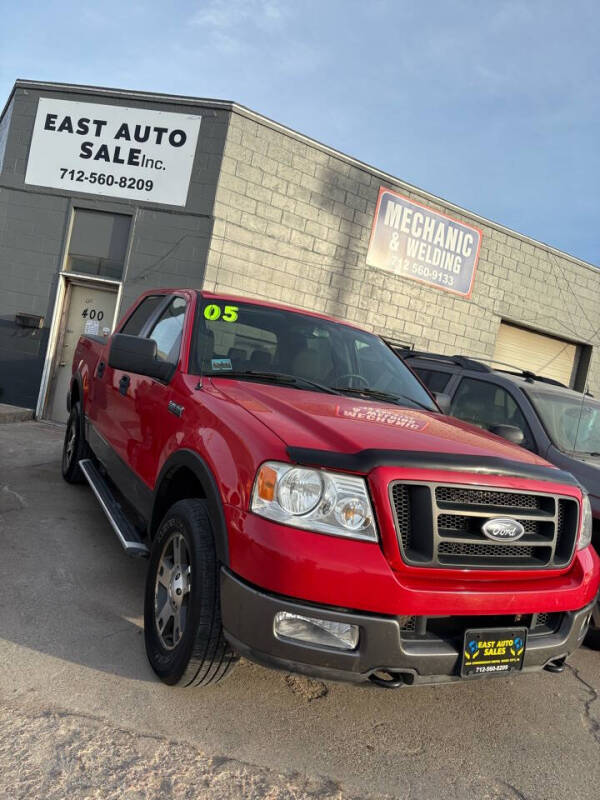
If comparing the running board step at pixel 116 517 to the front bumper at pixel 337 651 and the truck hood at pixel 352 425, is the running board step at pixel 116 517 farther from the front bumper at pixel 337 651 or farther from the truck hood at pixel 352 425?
the front bumper at pixel 337 651

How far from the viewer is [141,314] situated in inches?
201

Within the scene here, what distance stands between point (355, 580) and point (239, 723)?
2.96 feet

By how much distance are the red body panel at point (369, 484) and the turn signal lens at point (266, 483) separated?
1.4 inches

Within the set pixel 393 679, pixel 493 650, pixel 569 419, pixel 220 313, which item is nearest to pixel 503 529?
pixel 493 650

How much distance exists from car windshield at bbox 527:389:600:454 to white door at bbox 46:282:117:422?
744 centimetres

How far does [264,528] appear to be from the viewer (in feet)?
7.58

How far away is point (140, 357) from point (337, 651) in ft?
6.16

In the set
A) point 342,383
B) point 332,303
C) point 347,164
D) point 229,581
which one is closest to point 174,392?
point 342,383

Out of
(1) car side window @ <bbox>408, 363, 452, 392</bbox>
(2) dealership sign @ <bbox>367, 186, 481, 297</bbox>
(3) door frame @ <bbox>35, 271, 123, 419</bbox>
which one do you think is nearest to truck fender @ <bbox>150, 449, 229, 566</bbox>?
(1) car side window @ <bbox>408, 363, 452, 392</bbox>

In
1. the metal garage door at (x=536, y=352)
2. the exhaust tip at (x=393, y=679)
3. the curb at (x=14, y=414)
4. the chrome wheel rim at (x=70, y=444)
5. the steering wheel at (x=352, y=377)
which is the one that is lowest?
the curb at (x=14, y=414)

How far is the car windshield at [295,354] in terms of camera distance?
3555 millimetres

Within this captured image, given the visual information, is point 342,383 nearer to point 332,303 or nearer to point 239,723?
Result: point 239,723

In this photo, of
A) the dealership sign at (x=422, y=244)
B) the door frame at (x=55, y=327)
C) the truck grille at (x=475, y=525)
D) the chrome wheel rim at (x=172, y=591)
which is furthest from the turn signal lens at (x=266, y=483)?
the dealership sign at (x=422, y=244)

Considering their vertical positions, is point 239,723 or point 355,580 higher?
point 355,580
